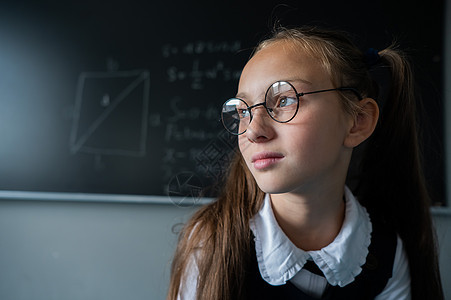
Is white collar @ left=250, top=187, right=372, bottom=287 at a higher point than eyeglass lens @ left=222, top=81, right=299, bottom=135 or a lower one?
lower

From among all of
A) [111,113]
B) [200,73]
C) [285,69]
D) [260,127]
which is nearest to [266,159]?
[260,127]

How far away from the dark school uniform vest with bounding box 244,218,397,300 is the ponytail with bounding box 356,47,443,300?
0.11m

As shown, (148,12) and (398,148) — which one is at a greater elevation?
(148,12)

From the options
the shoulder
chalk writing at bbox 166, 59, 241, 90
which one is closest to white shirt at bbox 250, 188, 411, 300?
the shoulder

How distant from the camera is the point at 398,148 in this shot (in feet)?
2.80

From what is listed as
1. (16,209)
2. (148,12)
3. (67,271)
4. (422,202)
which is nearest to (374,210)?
(422,202)

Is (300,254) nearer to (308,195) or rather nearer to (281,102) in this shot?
(308,195)

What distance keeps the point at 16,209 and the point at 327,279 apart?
5.26 ft

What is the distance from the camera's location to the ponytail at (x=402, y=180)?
794 millimetres

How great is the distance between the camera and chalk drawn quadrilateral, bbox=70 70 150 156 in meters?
1.52

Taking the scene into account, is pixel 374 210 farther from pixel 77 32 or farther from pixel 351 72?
pixel 77 32

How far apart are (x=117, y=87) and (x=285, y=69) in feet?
3.76

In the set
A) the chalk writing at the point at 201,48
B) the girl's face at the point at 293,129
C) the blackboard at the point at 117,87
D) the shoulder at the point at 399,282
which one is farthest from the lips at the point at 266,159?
the chalk writing at the point at 201,48

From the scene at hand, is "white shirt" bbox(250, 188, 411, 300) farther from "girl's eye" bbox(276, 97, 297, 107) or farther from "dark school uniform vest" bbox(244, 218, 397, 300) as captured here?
"girl's eye" bbox(276, 97, 297, 107)
